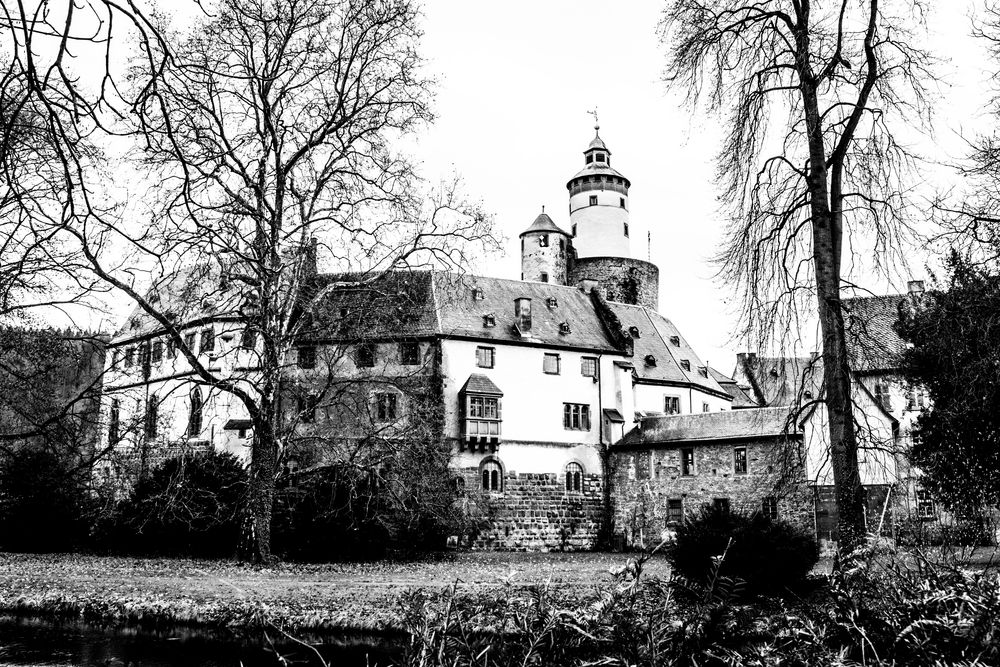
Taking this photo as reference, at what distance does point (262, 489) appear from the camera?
21.0 meters

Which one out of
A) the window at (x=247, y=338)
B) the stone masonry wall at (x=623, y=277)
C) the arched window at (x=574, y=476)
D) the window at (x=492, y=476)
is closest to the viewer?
the window at (x=247, y=338)

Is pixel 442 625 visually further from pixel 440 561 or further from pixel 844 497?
pixel 440 561

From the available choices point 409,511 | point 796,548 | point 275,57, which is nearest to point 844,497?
point 796,548

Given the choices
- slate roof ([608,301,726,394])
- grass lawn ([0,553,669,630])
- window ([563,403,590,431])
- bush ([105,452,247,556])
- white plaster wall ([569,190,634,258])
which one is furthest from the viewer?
white plaster wall ([569,190,634,258])

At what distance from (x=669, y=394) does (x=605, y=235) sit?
19151mm

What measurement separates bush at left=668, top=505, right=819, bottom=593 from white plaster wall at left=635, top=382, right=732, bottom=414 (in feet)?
90.3

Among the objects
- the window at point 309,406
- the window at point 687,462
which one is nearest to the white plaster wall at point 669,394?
the window at point 687,462

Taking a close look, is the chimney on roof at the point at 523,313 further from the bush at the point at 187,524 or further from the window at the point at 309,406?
the window at the point at 309,406

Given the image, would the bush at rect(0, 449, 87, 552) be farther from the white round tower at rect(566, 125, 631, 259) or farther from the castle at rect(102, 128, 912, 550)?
the white round tower at rect(566, 125, 631, 259)

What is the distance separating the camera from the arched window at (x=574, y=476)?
122 feet

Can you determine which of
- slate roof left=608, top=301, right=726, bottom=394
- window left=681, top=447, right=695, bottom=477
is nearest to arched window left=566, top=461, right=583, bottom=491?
window left=681, top=447, right=695, bottom=477

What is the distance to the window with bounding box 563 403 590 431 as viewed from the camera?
37812 mm

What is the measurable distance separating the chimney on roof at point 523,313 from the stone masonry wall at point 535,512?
629cm

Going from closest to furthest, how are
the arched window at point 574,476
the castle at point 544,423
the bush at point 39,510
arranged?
the bush at point 39,510
the castle at point 544,423
the arched window at point 574,476
